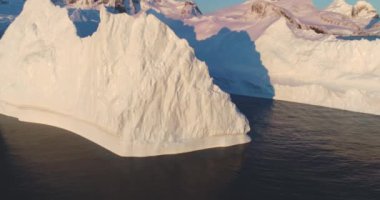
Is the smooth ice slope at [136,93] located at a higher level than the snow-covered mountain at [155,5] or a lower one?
higher

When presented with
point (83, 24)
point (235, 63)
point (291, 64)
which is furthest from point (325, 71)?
point (83, 24)

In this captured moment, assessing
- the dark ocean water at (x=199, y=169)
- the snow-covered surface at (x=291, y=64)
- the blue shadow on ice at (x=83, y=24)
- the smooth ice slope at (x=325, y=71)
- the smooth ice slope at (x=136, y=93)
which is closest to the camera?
the dark ocean water at (x=199, y=169)

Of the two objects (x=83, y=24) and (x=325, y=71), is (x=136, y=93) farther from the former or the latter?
(x=325, y=71)

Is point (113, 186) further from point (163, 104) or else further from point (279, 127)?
point (279, 127)

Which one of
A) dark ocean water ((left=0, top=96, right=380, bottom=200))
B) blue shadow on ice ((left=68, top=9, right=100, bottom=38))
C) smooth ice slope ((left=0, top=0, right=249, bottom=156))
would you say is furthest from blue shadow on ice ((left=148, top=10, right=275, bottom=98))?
smooth ice slope ((left=0, top=0, right=249, bottom=156))

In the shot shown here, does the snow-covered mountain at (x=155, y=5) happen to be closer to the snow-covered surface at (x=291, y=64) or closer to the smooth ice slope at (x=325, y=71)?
the snow-covered surface at (x=291, y=64)

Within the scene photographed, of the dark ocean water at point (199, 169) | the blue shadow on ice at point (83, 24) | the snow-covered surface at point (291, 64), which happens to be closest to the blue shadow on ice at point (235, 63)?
the snow-covered surface at point (291, 64)
